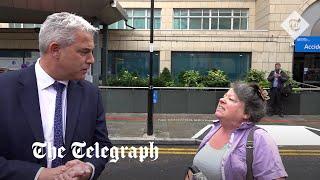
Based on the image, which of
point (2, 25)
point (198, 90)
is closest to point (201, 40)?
point (198, 90)

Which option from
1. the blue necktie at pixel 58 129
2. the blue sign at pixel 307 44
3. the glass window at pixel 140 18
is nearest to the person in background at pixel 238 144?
the blue necktie at pixel 58 129

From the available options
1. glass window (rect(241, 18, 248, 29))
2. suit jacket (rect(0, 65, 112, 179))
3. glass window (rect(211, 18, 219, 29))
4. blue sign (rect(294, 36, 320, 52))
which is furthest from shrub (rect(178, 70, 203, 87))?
suit jacket (rect(0, 65, 112, 179))

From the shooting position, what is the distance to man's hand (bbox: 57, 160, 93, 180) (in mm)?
2246

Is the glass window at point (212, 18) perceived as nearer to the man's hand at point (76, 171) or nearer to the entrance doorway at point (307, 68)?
the entrance doorway at point (307, 68)

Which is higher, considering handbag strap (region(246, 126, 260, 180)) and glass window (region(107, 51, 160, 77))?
glass window (region(107, 51, 160, 77))

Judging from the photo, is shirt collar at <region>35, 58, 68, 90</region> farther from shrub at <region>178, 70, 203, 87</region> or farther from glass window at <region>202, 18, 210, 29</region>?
glass window at <region>202, 18, 210, 29</region>

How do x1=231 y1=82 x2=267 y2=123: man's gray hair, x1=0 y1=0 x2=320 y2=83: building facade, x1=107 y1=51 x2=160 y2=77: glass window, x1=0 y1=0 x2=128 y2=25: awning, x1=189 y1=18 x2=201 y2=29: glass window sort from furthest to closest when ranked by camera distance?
x1=189 y1=18 x2=201 y2=29: glass window, x1=107 y1=51 x2=160 y2=77: glass window, x1=0 y1=0 x2=320 y2=83: building facade, x1=0 y1=0 x2=128 y2=25: awning, x1=231 y1=82 x2=267 y2=123: man's gray hair

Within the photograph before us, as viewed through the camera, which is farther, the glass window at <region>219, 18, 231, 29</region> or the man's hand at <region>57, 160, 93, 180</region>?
the glass window at <region>219, 18, 231, 29</region>

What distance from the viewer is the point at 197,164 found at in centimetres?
303

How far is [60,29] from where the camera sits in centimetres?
237

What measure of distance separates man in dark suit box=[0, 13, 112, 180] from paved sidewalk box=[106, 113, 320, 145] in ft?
27.9

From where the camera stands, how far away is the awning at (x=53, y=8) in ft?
54.3

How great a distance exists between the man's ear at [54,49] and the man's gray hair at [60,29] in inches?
0.7

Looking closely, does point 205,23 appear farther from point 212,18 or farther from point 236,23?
point 236,23
